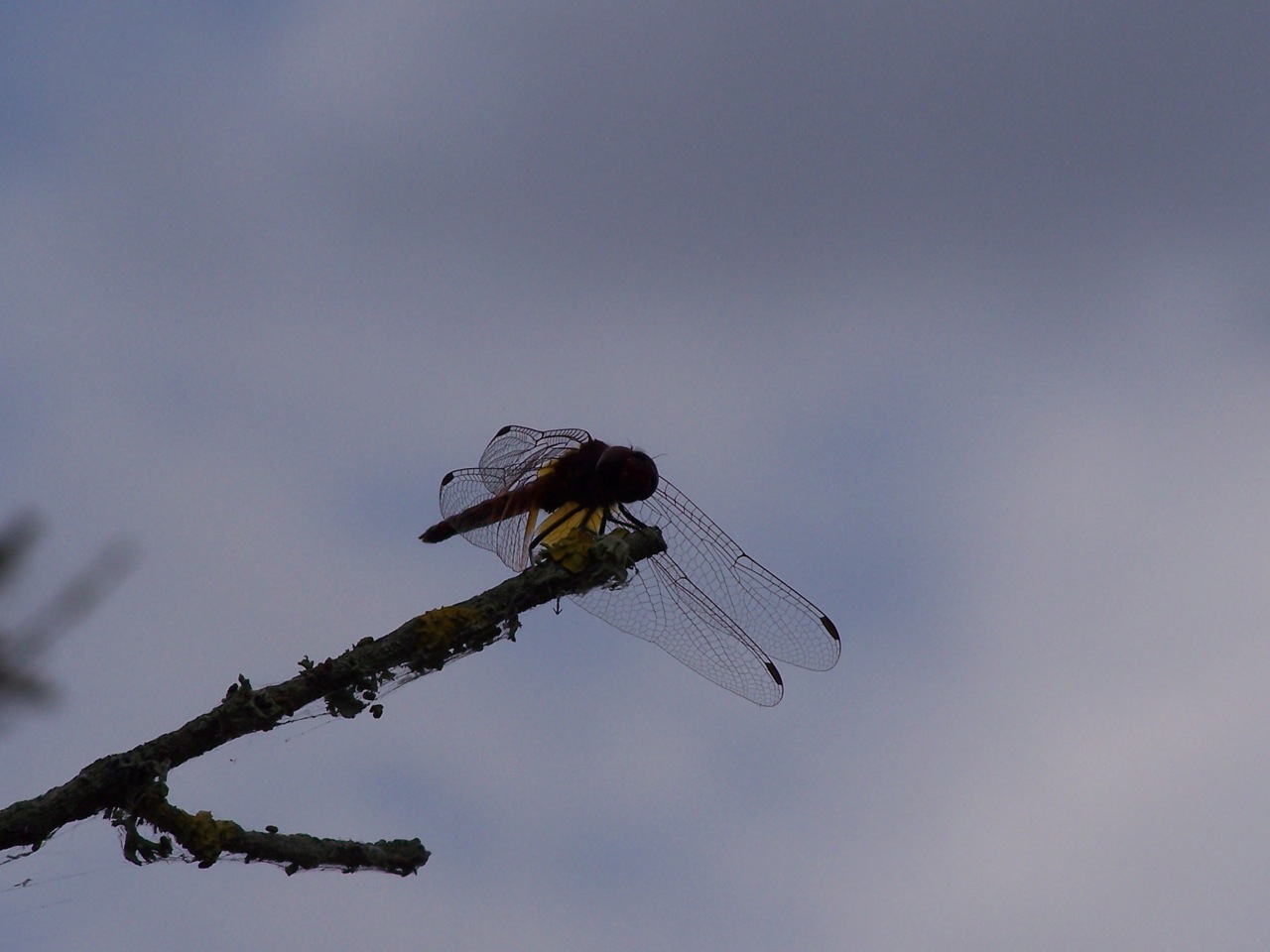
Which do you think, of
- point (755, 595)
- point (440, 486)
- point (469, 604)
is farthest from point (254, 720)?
point (755, 595)

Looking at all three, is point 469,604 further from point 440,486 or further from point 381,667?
point 440,486

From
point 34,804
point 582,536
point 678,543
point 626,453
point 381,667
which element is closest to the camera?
point 34,804

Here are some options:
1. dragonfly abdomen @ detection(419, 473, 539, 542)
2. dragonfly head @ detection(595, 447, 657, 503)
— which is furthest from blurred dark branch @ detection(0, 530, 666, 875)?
dragonfly abdomen @ detection(419, 473, 539, 542)

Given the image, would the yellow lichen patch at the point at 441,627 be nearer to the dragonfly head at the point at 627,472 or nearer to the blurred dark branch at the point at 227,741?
the blurred dark branch at the point at 227,741

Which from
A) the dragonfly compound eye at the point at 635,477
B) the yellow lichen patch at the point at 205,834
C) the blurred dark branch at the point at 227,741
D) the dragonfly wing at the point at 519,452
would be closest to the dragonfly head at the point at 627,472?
the dragonfly compound eye at the point at 635,477

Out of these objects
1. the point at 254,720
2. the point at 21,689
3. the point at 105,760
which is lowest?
the point at 21,689

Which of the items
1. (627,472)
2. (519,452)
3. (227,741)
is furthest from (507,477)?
(227,741)

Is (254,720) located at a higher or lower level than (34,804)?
higher
